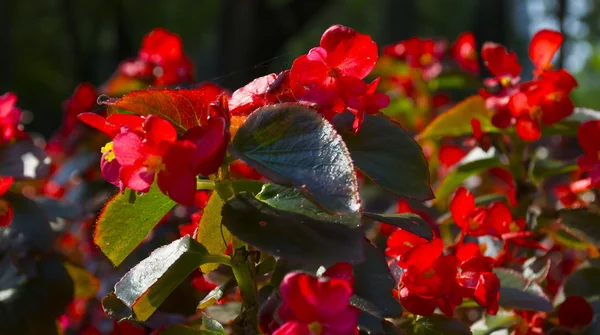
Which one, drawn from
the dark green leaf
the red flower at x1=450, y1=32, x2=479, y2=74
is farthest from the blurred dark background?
the dark green leaf

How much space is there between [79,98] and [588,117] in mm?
1117

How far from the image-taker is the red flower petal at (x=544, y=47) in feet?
2.81

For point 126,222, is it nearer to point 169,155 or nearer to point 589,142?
point 169,155

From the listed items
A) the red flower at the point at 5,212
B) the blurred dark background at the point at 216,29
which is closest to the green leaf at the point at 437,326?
the red flower at the point at 5,212

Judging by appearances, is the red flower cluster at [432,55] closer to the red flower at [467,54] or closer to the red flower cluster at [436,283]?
the red flower at [467,54]

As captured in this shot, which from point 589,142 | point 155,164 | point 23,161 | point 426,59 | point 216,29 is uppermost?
point 155,164

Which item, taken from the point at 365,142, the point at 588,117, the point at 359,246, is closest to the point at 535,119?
the point at 588,117

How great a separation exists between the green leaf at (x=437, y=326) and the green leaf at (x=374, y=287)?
0.38ft

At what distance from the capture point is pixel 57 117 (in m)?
11.4

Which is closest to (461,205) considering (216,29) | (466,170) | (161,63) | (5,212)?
(466,170)

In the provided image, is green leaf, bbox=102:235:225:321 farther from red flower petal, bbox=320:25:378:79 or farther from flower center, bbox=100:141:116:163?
red flower petal, bbox=320:25:378:79

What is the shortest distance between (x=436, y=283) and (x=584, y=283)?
0.29 meters

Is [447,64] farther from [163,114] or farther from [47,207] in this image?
[163,114]

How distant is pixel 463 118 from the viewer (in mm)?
957
